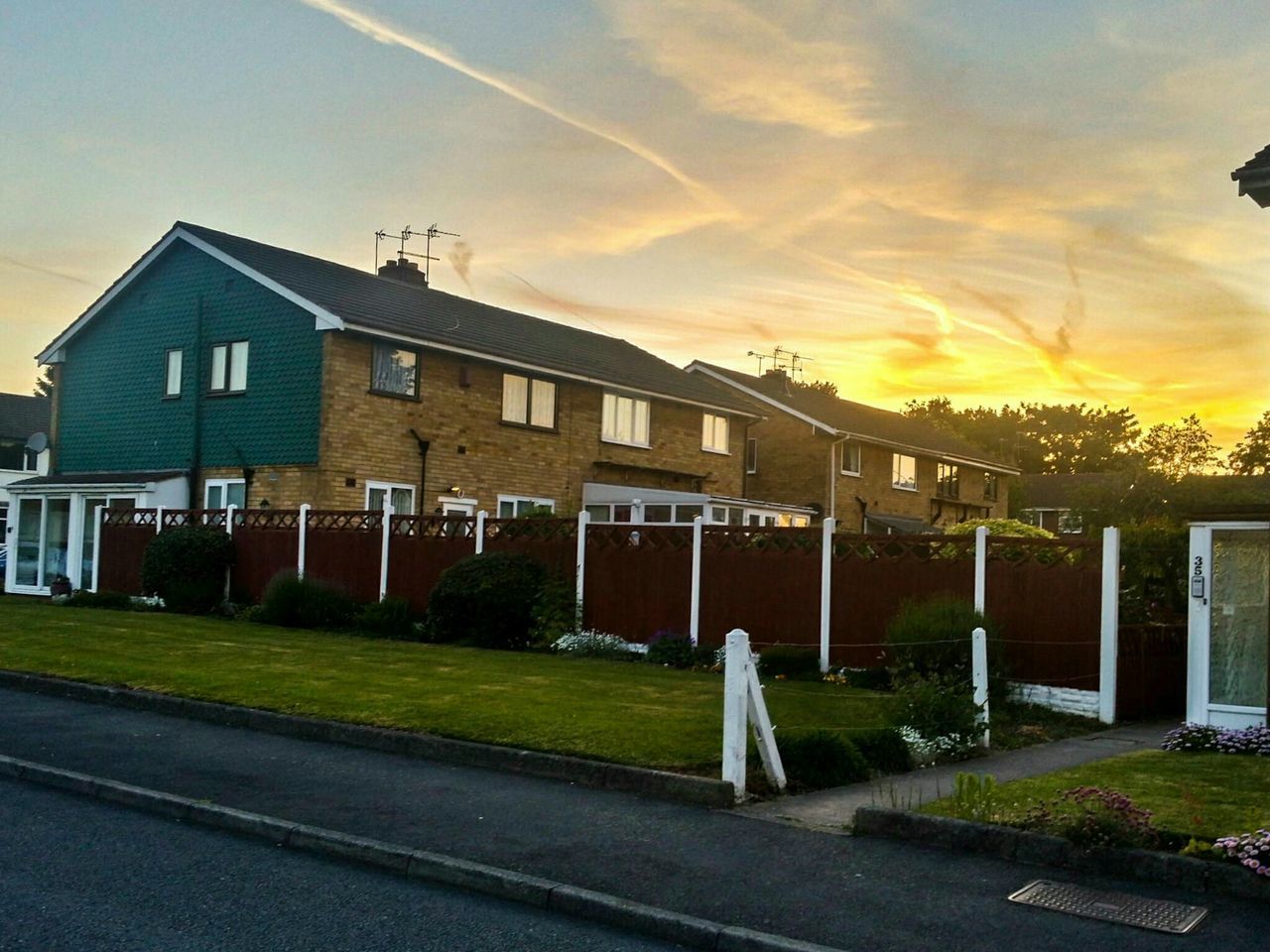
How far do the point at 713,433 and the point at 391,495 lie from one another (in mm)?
13064

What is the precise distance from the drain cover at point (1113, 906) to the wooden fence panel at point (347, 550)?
1697 centimetres

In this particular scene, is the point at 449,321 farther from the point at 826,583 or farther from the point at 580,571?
the point at 826,583

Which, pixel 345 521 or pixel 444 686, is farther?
pixel 345 521

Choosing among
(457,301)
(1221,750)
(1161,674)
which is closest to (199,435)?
(457,301)

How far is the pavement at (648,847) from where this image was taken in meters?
6.33

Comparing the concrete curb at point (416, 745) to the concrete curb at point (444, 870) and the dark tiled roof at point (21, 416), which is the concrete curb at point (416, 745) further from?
the dark tiled roof at point (21, 416)

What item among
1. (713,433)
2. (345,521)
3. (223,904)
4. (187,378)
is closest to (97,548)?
(187,378)

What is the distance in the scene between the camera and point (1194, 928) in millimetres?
6309

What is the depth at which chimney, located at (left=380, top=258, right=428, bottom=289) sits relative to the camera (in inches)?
1420

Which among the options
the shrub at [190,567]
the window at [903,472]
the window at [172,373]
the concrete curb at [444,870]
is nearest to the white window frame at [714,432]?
the window at [903,472]

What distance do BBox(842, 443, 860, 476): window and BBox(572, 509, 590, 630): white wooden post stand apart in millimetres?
25890

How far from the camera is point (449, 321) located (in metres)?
31.5

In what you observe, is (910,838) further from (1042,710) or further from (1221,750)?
(1042,710)

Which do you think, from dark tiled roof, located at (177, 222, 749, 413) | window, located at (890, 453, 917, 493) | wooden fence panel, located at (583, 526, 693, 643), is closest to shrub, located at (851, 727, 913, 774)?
wooden fence panel, located at (583, 526, 693, 643)
